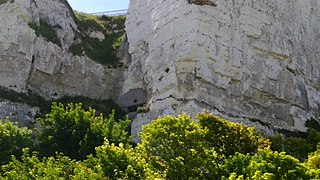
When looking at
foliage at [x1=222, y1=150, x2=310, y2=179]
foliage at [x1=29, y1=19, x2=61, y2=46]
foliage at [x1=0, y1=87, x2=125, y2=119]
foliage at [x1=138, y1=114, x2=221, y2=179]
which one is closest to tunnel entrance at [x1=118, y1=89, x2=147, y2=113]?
foliage at [x1=0, y1=87, x2=125, y2=119]

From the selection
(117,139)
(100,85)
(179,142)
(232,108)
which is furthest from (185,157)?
(100,85)

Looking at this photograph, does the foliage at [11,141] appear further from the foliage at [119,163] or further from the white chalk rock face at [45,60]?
the white chalk rock face at [45,60]

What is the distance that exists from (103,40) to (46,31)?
27.2ft

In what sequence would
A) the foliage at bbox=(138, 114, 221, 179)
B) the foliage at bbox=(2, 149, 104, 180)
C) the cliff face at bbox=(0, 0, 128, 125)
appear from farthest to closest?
the cliff face at bbox=(0, 0, 128, 125) → the foliage at bbox=(138, 114, 221, 179) → the foliage at bbox=(2, 149, 104, 180)

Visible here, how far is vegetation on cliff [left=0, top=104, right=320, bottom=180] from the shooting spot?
74.3ft

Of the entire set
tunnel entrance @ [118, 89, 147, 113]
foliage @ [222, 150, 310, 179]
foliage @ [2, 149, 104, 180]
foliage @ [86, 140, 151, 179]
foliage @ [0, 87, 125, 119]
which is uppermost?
tunnel entrance @ [118, 89, 147, 113]

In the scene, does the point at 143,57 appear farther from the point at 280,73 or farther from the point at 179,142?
the point at 179,142

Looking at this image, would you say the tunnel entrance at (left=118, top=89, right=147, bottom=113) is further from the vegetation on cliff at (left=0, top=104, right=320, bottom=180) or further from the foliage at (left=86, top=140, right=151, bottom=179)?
the foliage at (left=86, top=140, right=151, bottom=179)

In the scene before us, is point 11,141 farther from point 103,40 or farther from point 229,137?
point 103,40

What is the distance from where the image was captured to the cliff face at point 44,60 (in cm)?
3969

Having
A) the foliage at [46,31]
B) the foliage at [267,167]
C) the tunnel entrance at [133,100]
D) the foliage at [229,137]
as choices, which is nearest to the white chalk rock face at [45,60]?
the foliage at [46,31]

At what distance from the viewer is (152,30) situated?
43.1 m

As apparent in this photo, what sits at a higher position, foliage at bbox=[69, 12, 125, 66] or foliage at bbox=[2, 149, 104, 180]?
foliage at bbox=[69, 12, 125, 66]

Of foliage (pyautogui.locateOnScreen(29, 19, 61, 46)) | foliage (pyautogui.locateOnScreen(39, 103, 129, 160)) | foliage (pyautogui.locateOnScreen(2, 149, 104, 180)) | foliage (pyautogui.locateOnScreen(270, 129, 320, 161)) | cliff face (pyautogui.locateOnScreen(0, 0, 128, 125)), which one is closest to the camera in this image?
foliage (pyautogui.locateOnScreen(2, 149, 104, 180))
